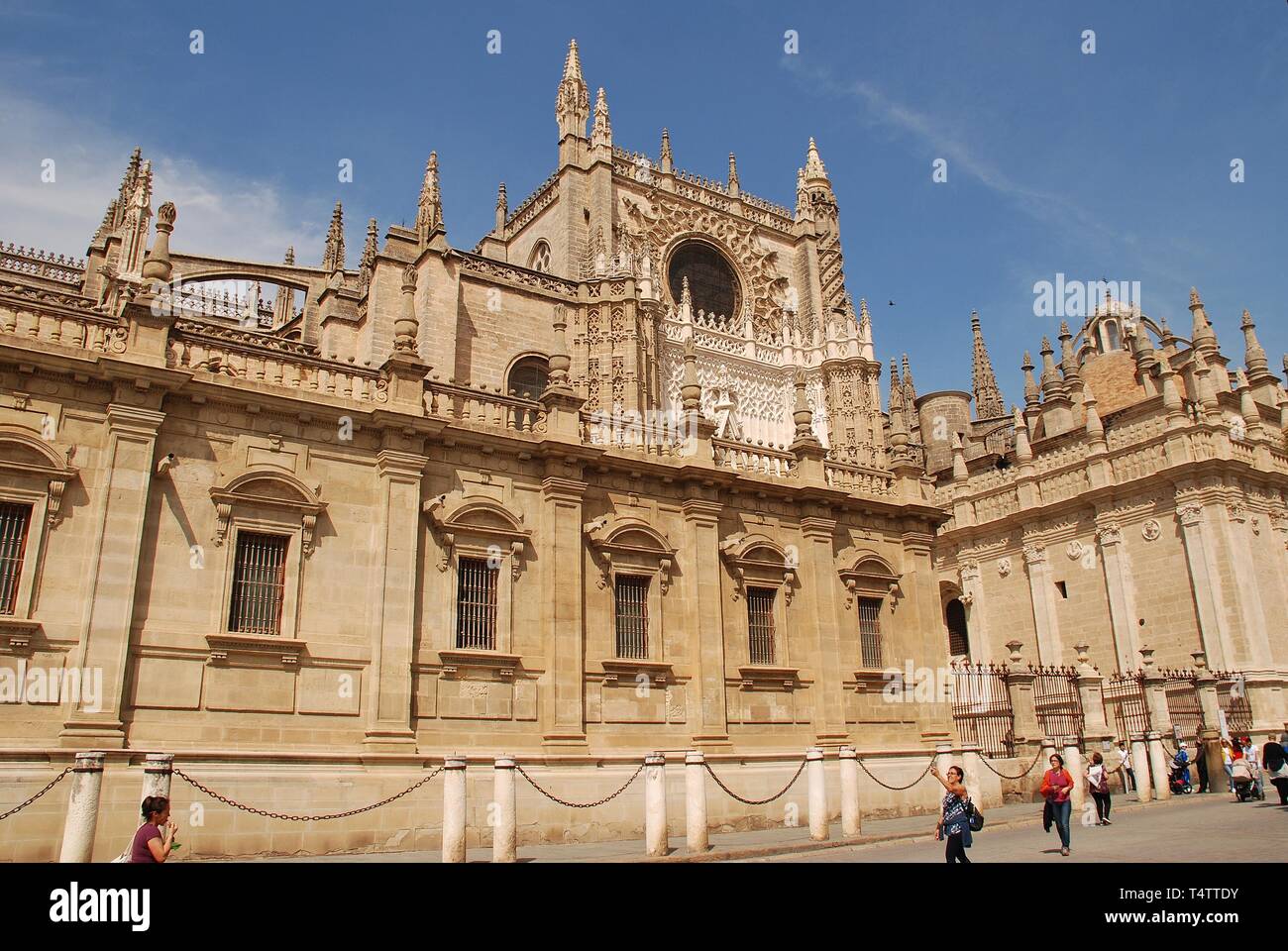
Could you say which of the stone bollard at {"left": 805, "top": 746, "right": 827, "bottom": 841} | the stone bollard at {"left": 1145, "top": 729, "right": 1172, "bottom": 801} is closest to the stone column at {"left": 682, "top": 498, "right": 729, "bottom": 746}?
the stone bollard at {"left": 805, "top": 746, "right": 827, "bottom": 841}

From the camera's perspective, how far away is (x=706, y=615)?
1914cm

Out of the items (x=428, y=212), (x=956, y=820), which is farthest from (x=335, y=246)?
(x=956, y=820)

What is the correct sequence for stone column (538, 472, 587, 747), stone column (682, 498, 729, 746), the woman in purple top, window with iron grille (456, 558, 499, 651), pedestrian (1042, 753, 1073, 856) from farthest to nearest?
1. stone column (682, 498, 729, 746)
2. stone column (538, 472, 587, 747)
3. window with iron grille (456, 558, 499, 651)
4. pedestrian (1042, 753, 1073, 856)
5. the woman in purple top

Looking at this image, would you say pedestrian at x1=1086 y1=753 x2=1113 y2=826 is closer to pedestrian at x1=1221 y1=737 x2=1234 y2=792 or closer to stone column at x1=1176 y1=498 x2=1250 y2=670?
pedestrian at x1=1221 y1=737 x2=1234 y2=792

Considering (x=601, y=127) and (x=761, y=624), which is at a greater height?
(x=601, y=127)

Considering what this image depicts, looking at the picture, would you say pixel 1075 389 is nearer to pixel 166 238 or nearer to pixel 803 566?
pixel 803 566

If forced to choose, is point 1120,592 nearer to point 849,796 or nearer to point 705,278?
point 705,278

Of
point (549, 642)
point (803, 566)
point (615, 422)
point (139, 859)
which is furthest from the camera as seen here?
point (803, 566)

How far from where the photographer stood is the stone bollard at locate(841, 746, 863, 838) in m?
15.6

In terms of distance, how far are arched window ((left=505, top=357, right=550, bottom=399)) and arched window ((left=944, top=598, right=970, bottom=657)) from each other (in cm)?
1937

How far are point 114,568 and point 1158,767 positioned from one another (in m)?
20.9

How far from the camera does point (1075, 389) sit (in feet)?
134
